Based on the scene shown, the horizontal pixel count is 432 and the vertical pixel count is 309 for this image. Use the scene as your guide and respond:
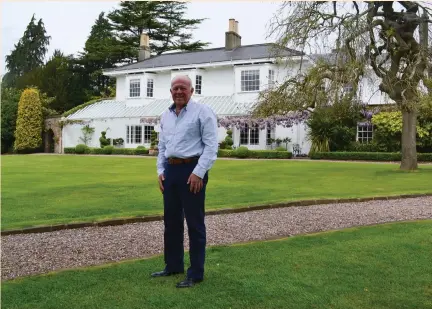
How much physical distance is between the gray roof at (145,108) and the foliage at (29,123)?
2.86m

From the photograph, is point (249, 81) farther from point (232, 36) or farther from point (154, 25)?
point (154, 25)

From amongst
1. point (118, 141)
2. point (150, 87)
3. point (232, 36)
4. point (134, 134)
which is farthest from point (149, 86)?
point (232, 36)

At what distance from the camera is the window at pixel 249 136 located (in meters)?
30.2

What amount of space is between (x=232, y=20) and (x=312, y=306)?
1300 inches

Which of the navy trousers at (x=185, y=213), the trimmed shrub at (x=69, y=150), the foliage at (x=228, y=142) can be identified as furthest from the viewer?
the trimmed shrub at (x=69, y=150)

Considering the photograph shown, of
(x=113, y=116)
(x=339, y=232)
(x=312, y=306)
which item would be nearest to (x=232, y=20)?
(x=113, y=116)

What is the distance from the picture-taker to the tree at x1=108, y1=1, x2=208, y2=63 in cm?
4916

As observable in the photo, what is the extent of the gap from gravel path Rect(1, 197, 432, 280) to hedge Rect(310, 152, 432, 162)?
15.1m

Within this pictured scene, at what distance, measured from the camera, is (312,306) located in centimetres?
351

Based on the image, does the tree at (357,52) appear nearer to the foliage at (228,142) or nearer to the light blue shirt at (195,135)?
the light blue shirt at (195,135)

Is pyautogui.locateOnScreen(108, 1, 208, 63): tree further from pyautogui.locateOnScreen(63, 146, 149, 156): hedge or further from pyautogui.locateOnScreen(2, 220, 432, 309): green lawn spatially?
pyautogui.locateOnScreen(2, 220, 432, 309): green lawn

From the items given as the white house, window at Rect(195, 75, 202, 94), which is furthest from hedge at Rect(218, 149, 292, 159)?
window at Rect(195, 75, 202, 94)

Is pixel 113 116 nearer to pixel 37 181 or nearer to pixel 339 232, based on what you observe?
pixel 37 181

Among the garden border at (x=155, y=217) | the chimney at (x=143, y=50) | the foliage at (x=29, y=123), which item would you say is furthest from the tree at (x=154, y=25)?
the garden border at (x=155, y=217)
